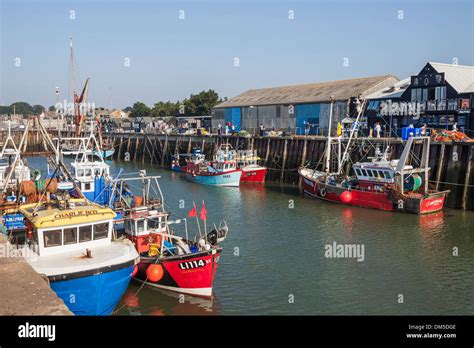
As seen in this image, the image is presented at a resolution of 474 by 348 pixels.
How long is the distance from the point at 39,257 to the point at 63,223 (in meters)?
1.35

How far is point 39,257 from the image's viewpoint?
53.7 ft

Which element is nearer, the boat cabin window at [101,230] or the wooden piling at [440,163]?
the boat cabin window at [101,230]

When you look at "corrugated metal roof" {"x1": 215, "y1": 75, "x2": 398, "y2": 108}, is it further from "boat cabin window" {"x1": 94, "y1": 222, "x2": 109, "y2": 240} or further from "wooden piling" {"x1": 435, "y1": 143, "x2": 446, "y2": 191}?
"boat cabin window" {"x1": 94, "y1": 222, "x2": 109, "y2": 240}

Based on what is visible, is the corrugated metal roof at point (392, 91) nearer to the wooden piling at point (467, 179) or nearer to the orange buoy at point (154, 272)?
the wooden piling at point (467, 179)

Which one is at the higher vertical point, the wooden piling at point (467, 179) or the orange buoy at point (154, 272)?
the wooden piling at point (467, 179)

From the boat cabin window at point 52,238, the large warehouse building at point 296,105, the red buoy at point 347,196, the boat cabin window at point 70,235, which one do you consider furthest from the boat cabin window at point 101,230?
the large warehouse building at point 296,105

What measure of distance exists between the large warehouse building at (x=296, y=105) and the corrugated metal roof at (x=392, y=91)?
2.51ft

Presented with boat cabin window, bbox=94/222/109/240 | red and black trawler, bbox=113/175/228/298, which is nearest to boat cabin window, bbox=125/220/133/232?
red and black trawler, bbox=113/175/228/298

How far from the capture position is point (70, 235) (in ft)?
55.1

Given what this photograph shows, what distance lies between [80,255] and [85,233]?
2.68ft

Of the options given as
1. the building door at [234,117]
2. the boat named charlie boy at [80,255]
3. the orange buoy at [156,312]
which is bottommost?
the orange buoy at [156,312]

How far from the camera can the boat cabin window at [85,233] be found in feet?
55.6

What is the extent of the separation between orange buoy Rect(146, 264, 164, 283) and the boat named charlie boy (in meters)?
1.99

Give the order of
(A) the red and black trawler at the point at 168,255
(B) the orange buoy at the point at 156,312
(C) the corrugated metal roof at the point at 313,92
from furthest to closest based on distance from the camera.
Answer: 1. (C) the corrugated metal roof at the point at 313,92
2. (A) the red and black trawler at the point at 168,255
3. (B) the orange buoy at the point at 156,312
